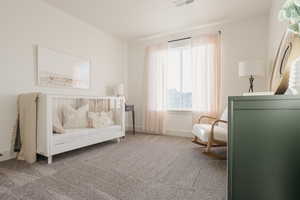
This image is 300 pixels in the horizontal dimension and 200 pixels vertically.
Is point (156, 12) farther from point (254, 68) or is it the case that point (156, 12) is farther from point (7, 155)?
point (7, 155)

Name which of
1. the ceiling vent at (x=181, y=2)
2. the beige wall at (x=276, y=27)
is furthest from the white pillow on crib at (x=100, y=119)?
the beige wall at (x=276, y=27)

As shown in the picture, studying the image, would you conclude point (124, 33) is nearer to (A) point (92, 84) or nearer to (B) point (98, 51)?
(B) point (98, 51)

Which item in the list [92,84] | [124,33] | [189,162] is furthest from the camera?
[124,33]

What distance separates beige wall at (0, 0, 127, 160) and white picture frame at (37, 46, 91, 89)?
9 centimetres

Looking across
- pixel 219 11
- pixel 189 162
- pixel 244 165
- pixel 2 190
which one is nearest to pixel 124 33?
pixel 219 11

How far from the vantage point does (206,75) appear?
311cm

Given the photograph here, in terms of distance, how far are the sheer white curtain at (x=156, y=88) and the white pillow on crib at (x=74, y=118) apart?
1.51m

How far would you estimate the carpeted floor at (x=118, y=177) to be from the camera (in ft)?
4.25

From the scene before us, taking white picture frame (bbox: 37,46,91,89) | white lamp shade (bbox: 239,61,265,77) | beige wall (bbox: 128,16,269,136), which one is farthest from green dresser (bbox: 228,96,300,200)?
white picture frame (bbox: 37,46,91,89)

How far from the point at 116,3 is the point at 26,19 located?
132cm

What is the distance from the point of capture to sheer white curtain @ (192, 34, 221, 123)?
2.99 meters

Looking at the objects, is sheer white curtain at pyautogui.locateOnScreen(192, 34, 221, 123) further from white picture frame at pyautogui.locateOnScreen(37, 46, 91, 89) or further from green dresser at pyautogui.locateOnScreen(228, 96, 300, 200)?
green dresser at pyautogui.locateOnScreen(228, 96, 300, 200)

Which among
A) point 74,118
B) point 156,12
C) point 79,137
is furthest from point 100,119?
point 156,12

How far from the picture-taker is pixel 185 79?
11.2ft
